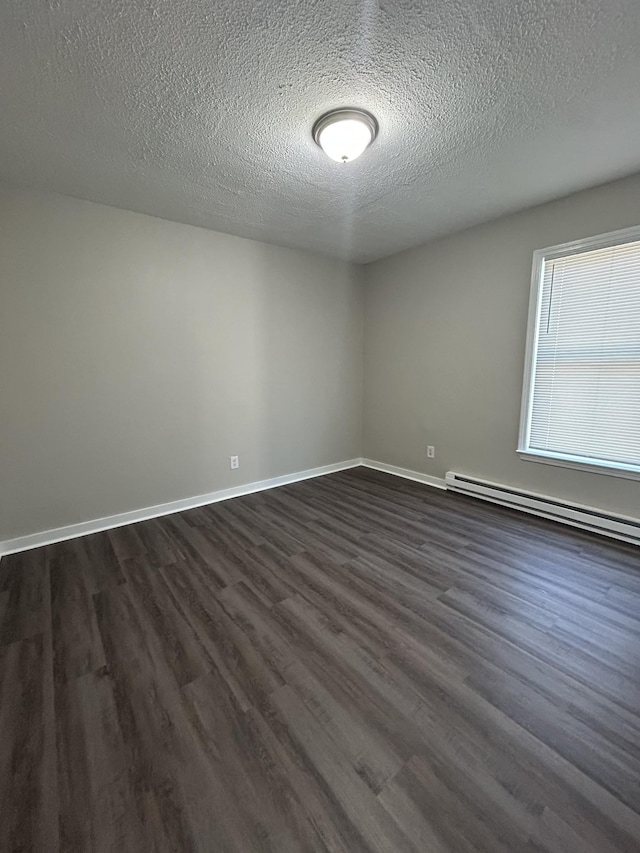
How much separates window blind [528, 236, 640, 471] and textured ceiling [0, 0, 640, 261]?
60 cm

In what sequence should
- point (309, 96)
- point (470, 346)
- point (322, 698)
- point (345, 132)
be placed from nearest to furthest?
point (322, 698) < point (309, 96) < point (345, 132) < point (470, 346)

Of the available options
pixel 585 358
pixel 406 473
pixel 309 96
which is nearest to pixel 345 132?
pixel 309 96

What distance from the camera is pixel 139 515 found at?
303cm

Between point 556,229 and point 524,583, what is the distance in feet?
8.52

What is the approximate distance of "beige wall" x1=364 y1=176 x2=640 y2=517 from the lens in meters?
2.66

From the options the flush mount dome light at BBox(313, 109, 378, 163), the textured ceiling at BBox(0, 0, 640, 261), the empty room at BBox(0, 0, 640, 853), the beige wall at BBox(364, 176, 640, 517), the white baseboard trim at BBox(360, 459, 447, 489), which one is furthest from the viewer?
the white baseboard trim at BBox(360, 459, 447, 489)

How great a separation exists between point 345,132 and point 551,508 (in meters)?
2.98

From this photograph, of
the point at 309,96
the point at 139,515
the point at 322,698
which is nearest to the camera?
the point at 322,698

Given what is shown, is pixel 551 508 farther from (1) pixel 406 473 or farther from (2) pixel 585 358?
(1) pixel 406 473

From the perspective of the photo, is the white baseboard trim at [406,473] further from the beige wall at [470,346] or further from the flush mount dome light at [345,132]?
the flush mount dome light at [345,132]

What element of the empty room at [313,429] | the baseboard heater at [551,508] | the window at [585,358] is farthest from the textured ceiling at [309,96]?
the baseboard heater at [551,508]

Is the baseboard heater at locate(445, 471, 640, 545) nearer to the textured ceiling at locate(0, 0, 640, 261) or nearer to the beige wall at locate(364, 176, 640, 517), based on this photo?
the beige wall at locate(364, 176, 640, 517)

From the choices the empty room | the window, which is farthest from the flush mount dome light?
the window

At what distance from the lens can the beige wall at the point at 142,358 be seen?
8.08 ft
